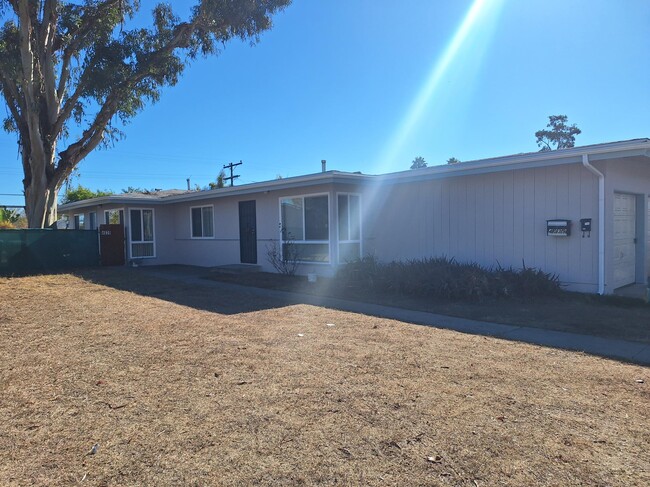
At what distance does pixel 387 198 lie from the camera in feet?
43.8

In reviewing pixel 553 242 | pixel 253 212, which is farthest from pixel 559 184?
pixel 253 212

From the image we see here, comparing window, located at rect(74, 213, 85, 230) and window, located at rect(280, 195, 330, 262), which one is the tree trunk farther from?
window, located at rect(280, 195, 330, 262)

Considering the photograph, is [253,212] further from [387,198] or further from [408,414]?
[408,414]

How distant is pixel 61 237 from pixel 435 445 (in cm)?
1604

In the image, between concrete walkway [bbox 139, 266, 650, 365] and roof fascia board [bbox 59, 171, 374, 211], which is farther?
roof fascia board [bbox 59, 171, 374, 211]

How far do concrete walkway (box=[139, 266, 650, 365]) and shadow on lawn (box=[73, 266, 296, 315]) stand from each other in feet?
1.41

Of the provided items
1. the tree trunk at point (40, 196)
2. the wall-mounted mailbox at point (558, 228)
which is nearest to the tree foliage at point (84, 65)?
the tree trunk at point (40, 196)

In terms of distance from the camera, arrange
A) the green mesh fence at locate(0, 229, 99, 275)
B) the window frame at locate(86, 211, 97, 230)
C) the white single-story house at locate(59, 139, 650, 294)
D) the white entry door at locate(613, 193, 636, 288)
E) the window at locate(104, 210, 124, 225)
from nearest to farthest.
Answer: the white single-story house at locate(59, 139, 650, 294) → the white entry door at locate(613, 193, 636, 288) → the green mesh fence at locate(0, 229, 99, 275) → the window at locate(104, 210, 124, 225) → the window frame at locate(86, 211, 97, 230)

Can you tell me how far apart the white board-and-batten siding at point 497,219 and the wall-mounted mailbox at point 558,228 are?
0.13 metres

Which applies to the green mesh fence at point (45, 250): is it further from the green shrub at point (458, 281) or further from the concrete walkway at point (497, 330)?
the green shrub at point (458, 281)

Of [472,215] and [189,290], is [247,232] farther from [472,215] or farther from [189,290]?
[472,215]

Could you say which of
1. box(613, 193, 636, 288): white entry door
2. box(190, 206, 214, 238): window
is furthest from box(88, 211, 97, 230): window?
box(613, 193, 636, 288): white entry door

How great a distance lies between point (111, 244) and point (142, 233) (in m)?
1.51

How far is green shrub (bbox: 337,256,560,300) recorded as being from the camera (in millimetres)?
9234
